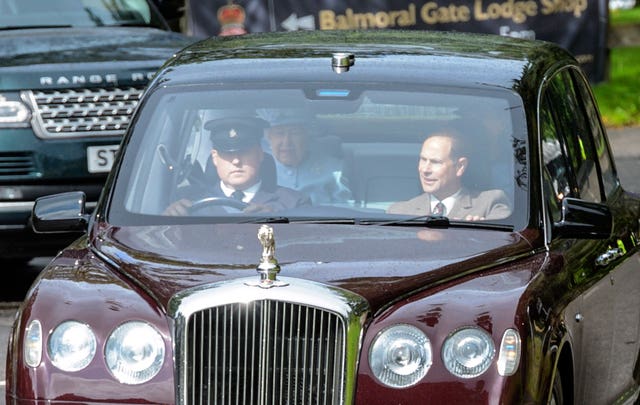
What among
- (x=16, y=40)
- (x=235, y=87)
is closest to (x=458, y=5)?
(x=16, y=40)

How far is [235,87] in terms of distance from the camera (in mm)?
6629

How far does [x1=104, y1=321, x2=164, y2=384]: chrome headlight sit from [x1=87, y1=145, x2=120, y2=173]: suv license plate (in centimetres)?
555

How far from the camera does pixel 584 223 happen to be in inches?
239

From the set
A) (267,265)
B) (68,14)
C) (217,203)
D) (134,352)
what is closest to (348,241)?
(267,265)

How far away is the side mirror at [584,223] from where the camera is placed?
19.9 feet

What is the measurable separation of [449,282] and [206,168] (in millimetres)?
1424

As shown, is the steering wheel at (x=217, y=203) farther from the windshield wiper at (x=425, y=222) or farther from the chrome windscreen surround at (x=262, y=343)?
the chrome windscreen surround at (x=262, y=343)

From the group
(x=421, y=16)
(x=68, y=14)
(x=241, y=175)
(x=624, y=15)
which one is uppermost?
(x=241, y=175)

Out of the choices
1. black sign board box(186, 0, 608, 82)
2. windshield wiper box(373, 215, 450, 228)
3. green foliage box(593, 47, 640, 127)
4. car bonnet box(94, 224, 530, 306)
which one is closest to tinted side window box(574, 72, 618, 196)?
windshield wiper box(373, 215, 450, 228)

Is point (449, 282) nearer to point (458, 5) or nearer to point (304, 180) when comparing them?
point (304, 180)

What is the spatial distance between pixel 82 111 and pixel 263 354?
230 inches

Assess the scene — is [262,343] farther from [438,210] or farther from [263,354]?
[438,210]

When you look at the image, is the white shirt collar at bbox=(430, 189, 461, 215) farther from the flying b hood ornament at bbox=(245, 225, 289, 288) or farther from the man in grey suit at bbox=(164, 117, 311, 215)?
the flying b hood ornament at bbox=(245, 225, 289, 288)

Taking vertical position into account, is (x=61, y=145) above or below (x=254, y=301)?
below
